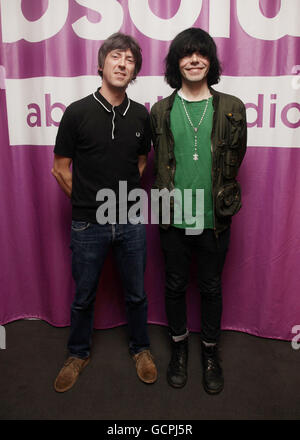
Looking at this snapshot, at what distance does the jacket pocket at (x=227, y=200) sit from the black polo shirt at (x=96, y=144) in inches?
17.3

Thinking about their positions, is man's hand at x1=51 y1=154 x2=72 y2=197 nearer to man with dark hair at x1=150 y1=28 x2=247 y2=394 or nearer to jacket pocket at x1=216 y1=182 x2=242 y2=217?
man with dark hair at x1=150 y1=28 x2=247 y2=394

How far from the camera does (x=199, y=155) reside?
1765 mm

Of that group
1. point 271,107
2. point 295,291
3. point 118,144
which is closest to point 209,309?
point 295,291

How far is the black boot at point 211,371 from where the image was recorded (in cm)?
192

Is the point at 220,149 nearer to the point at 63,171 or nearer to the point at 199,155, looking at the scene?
the point at 199,155

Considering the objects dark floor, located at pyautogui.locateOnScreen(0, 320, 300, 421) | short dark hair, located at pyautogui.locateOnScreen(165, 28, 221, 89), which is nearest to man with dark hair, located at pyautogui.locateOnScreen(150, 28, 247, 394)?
short dark hair, located at pyautogui.locateOnScreen(165, 28, 221, 89)

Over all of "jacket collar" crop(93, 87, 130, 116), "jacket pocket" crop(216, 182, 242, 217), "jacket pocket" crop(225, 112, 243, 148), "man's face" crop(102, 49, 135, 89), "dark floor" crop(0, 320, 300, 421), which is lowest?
"dark floor" crop(0, 320, 300, 421)

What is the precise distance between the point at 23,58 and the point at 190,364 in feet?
6.66

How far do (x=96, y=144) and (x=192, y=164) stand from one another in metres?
0.46

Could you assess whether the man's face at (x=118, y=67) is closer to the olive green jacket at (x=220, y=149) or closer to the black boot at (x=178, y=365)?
the olive green jacket at (x=220, y=149)

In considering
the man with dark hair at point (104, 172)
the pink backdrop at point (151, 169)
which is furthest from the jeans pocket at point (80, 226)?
the pink backdrop at point (151, 169)

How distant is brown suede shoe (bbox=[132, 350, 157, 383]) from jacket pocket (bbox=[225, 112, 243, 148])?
48.4 inches

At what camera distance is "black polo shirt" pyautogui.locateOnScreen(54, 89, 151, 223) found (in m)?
1.73

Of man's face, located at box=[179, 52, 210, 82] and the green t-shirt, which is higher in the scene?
man's face, located at box=[179, 52, 210, 82]
